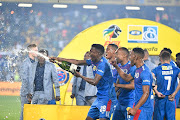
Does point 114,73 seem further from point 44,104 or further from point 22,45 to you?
point 22,45

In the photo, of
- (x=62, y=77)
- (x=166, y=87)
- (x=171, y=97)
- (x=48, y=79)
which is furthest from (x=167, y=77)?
(x=62, y=77)

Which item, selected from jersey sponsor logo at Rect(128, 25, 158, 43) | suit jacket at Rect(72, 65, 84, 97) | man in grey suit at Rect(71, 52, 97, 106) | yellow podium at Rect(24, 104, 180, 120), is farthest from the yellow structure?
yellow podium at Rect(24, 104, 180, 120)

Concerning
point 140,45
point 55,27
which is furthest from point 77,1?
point 140,45

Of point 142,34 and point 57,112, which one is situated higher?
point 142,34

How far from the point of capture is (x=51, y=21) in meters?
24.1

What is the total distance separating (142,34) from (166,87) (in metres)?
2.60

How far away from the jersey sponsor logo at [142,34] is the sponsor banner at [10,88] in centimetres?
1038

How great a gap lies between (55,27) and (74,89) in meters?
15.8

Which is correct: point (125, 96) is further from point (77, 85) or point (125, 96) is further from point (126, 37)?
point (126, 37)

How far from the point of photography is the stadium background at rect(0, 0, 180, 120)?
23.0 m

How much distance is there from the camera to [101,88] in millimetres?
6137

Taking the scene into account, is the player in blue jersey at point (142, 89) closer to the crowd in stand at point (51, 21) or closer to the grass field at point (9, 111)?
the grass field at point (9, 111)

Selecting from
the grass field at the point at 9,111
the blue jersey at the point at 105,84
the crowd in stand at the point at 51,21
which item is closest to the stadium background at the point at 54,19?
the crowd in stand at the point at 51,21

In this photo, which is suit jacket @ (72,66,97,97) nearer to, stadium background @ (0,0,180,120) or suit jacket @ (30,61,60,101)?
suit jacket @ (30,61,60,101)
